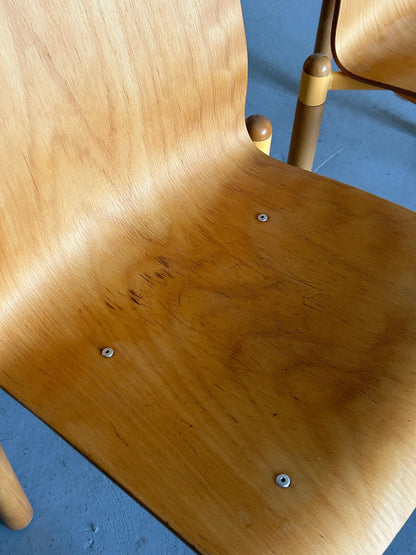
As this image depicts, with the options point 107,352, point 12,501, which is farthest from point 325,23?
point 12,501

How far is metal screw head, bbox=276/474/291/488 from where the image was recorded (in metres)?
0.48

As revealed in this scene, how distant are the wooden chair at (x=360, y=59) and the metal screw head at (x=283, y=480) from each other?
27.6 inches

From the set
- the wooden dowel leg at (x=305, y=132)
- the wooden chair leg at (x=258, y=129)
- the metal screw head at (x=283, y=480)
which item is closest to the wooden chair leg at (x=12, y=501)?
the metal screw head at (x=283, y=480)

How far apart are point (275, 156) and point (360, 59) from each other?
572 millimetres

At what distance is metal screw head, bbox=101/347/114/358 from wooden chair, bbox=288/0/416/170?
0.67m

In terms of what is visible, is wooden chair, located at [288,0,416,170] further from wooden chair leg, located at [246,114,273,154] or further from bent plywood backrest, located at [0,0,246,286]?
bent plywood backrest, located at [0,0,246,286]

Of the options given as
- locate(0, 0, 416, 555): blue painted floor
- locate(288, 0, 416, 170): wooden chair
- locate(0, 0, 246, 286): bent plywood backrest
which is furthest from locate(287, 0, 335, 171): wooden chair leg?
locate(0, 0, 416, 555): blue painted floor

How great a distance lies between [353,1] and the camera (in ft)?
3.35

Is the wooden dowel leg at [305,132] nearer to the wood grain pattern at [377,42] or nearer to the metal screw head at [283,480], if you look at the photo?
the wood grain pattern at [377,42]

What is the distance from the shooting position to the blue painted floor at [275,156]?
3.01 feet

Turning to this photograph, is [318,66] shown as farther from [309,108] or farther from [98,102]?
[98,102]

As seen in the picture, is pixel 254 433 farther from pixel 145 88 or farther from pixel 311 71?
pixel 311 71

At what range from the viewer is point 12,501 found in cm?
84

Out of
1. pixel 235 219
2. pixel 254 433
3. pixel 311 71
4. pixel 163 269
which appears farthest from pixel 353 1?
pixel 254 433
